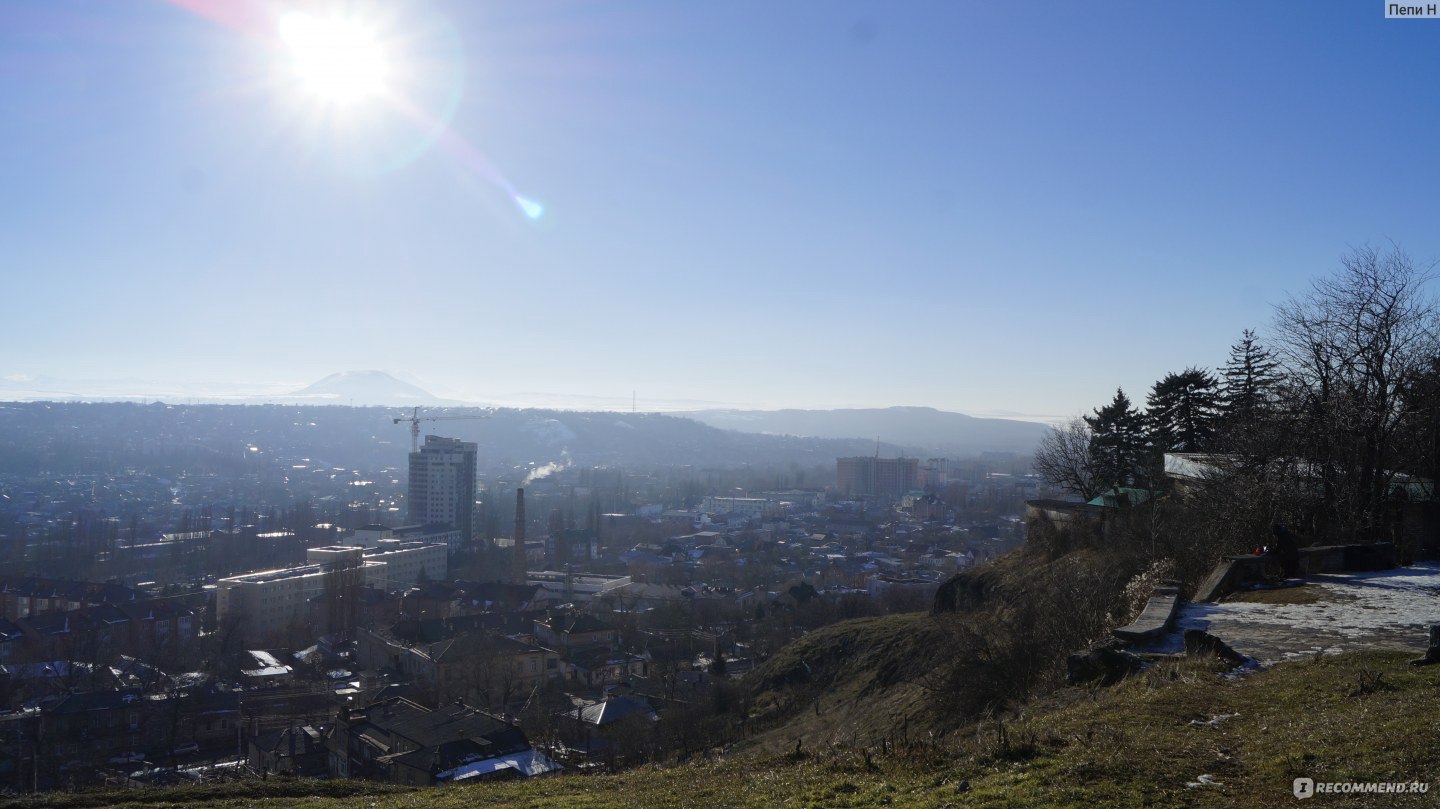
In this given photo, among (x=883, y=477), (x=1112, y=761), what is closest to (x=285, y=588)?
(x=1112, y=761)

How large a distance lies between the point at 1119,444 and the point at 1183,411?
1829mm

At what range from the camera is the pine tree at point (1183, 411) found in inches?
Result: 889

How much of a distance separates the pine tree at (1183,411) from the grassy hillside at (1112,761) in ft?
61.0

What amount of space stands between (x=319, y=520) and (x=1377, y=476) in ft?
195

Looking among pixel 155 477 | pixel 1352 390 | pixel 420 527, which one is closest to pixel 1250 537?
pixel 1352 390

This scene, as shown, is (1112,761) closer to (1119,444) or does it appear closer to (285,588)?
(1119,444)

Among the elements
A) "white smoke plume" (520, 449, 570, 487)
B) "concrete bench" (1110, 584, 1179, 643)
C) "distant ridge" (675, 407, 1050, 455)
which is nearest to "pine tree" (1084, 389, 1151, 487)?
"concrete bench" (1110, 584, 1179, 643)

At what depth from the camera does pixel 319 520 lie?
190 ft

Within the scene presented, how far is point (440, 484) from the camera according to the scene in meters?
58.6

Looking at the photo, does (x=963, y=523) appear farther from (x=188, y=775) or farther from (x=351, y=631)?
(x=188, y=775)

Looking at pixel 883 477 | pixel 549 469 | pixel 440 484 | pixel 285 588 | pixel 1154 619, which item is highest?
pixel 1154 619

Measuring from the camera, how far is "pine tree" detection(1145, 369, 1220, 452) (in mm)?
22578

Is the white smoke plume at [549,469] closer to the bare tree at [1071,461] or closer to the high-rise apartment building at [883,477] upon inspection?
the high-rise apartment building at [883,477]

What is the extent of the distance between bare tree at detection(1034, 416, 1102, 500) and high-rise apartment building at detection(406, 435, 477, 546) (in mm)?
41738
